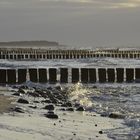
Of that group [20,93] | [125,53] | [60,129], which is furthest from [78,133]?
[125,53]

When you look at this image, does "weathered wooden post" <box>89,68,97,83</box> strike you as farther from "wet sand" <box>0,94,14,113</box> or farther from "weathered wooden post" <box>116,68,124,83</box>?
"wet sand" <box>0,94,14,113</box>

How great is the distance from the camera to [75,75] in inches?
1110

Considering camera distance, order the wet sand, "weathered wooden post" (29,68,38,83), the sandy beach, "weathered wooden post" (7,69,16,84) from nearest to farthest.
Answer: the sandy beach < the wet sand < "weathered wooden post" (7,69,16,84) < "weathered wooden post" (29,68,38,83)

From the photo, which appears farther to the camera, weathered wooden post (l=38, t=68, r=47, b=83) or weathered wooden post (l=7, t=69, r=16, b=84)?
weathered wooden post (l=38, t=68, r=47, b=83)

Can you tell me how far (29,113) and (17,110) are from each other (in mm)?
296

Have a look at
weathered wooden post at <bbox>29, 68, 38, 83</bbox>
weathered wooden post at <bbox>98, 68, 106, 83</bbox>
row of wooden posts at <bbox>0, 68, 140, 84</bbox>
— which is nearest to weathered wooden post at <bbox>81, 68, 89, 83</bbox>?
row of wooden posts at <bbox>0, 68, 140, 84</bbox>

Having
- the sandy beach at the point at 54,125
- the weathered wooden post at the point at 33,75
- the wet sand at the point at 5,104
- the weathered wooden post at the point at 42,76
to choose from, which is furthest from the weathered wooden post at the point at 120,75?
the sandy beach at the point at 54,125

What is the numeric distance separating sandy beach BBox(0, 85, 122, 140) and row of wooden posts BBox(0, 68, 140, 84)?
1281cm

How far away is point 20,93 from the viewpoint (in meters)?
17.7

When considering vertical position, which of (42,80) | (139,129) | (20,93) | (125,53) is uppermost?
(139,129)

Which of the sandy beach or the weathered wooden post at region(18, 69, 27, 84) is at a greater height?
the sandy beach

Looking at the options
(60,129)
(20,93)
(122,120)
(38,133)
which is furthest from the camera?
(20,93)

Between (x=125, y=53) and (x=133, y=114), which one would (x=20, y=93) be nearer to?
(x=133, y=114)

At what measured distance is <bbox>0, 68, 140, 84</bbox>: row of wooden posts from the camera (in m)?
26.0
